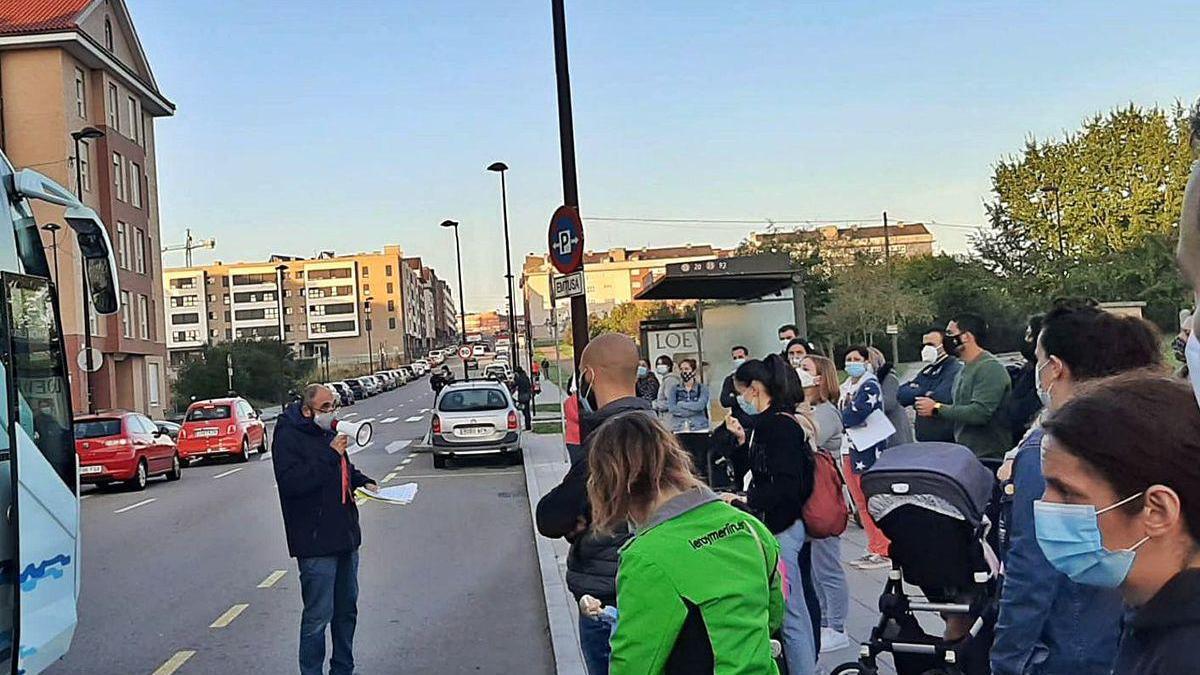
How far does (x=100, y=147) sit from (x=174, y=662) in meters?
46.3

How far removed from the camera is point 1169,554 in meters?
2.05

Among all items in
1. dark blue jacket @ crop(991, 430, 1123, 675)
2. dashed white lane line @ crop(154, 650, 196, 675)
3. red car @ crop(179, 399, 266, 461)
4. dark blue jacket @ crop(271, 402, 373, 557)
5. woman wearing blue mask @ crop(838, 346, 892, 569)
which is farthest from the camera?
red car @ crop(179, 399, 266, 461)

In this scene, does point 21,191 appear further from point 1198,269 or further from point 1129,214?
point 1129,214

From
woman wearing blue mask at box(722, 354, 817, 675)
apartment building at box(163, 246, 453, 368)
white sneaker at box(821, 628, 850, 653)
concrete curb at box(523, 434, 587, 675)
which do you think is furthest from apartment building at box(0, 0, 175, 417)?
apartment building at box(163, 246, 453, 368)

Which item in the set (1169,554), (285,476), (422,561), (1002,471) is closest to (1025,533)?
(1169,554)

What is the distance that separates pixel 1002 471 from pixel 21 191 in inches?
216

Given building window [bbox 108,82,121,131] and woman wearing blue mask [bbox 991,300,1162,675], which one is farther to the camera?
building window [bbox 108,82,121,131]

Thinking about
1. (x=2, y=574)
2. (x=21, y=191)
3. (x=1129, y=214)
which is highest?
(x=1129, y=214)

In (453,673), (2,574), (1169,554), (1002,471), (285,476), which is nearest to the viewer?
(1169,554)

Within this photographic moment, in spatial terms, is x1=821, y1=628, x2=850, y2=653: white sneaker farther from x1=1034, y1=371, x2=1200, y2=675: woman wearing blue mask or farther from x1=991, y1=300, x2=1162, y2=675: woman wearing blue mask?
x1=1034, y1=371, x2=1200, y2=675: woman wearing blue mask

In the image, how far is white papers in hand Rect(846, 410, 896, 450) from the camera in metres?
8.60

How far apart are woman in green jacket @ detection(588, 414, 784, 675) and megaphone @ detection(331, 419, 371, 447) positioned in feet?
11.7

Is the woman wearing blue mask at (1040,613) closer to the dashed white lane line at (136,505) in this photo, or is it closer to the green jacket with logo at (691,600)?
the green jacket with logo at (691,600)

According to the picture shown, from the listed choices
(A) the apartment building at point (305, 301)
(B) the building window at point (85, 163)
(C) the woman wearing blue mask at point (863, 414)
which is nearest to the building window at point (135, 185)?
(B) the building window at point (85, 163)
